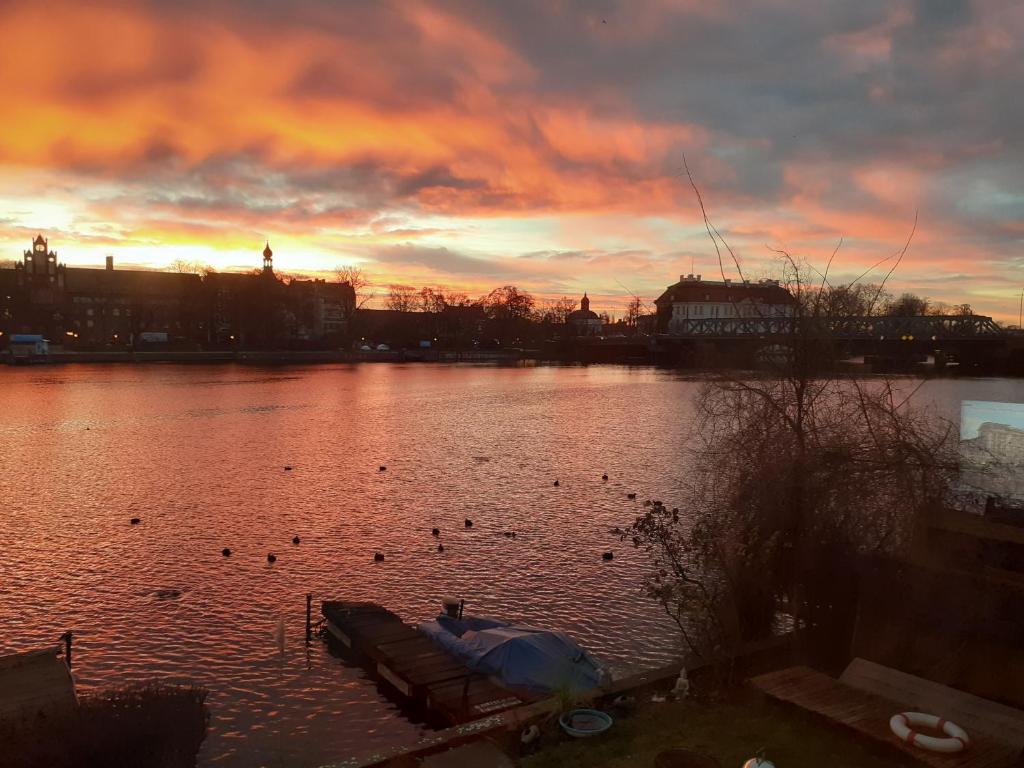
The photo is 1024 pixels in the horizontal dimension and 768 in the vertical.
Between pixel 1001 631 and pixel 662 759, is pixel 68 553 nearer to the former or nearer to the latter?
pixel 662 759

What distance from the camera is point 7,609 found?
733 inches

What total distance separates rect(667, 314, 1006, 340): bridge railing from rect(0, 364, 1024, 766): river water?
129 inches

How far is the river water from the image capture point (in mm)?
15312

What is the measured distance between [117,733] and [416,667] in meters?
5.07

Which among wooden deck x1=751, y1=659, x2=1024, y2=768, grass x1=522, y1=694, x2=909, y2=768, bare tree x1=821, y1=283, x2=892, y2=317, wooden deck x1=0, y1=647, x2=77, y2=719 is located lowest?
wooden deck x1=0, y1=647, x2=77, y2=719

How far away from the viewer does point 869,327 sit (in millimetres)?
19422

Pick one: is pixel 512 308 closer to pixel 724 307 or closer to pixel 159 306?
pixel 724 307

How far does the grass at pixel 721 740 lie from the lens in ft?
27.3

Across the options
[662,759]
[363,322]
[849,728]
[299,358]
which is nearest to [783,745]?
[849,728]

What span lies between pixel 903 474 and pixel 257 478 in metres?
30.4

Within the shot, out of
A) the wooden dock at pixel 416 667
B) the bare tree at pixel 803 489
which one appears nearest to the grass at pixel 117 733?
the wooden dock at pixel 416 667

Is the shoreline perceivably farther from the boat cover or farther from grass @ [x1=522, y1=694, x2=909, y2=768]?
grass @ [x1=522, y1=694, x2=909, y2=768]

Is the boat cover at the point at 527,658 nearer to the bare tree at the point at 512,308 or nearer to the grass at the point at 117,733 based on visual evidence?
the grass at the point at 117,733

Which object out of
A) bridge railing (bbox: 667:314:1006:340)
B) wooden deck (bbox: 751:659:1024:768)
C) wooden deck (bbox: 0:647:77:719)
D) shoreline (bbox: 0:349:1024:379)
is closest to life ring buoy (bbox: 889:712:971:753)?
wooden deck (bbox: 751:659:1024:768)
